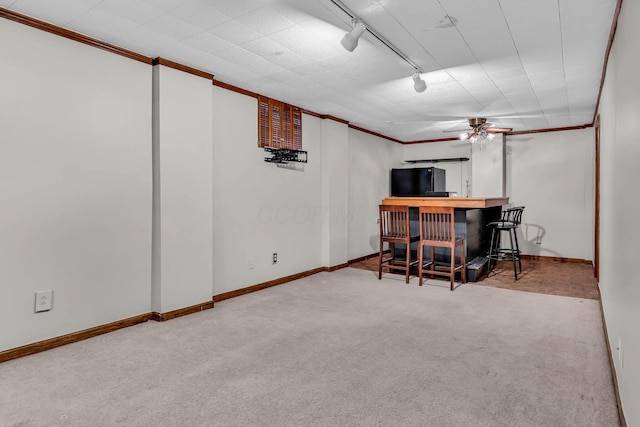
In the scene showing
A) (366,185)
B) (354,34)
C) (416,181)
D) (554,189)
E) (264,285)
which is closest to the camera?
(354,34)

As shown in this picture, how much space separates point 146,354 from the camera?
2.71 metres

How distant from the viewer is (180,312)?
356cm

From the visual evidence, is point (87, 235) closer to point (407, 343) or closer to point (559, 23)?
point (407, 343)

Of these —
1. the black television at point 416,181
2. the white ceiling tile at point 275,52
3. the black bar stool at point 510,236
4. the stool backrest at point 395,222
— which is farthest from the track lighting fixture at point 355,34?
the black television at point 416,181

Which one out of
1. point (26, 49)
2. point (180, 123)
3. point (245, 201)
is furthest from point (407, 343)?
point (26, 49)

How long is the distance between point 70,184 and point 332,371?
94.7 inches

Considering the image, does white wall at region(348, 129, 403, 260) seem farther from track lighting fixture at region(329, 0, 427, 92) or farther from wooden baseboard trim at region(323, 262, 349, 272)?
track lighting fixture at region(329, 0, 427, 92)

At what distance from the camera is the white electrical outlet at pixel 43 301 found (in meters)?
2.73

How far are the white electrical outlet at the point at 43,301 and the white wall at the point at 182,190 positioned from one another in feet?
2.71

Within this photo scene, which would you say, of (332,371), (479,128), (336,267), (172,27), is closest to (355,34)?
(172,27)

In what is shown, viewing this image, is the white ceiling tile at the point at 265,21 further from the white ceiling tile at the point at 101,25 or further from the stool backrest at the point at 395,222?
the stool backrest at the point at 395,222

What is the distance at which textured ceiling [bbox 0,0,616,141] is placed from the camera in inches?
97.3

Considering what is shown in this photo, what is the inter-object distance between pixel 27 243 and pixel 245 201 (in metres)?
2.17

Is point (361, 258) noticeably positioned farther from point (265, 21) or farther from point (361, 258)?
point (265, 21)
